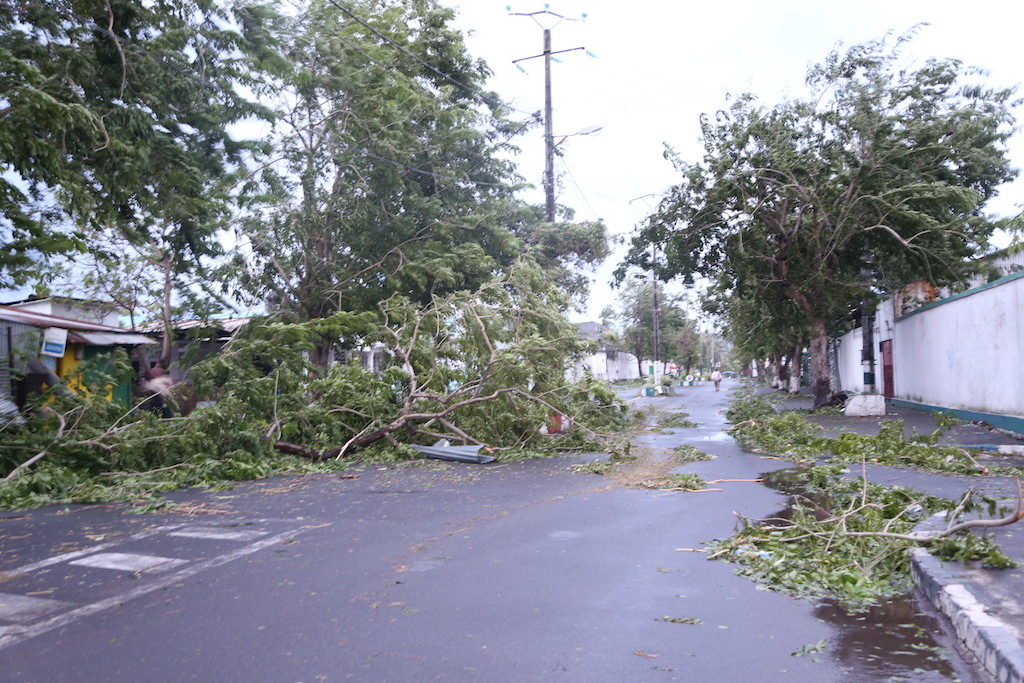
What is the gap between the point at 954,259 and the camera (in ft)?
68.4

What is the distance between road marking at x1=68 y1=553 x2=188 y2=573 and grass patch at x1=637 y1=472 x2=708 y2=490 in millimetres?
5872

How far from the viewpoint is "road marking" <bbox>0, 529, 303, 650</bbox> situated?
456 centimetres

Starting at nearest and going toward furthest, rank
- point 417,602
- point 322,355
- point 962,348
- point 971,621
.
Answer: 1. point 971,621
2. point 417,602
3. point 962,348
4. point 322,355

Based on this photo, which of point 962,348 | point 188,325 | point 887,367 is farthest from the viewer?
point 887,367

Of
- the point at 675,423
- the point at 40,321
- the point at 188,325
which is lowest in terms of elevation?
the point at 675,423

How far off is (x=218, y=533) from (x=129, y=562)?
1168 mm

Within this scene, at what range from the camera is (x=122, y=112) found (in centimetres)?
1058

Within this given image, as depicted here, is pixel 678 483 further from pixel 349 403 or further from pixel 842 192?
pixel 842 192

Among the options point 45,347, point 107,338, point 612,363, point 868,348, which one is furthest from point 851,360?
point 612,363

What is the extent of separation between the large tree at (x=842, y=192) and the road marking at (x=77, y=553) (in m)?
17.4

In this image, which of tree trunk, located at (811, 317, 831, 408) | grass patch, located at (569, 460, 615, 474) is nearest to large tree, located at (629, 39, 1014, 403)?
tree trunk, located at (811, 317, 831, 408)

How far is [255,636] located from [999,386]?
16.4 meters

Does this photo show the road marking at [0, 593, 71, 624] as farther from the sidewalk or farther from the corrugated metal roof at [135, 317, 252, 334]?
the corrugated metal roof at [135, 317, 252, 334]

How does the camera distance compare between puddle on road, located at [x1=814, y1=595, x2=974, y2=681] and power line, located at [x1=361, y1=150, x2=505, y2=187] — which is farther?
power line, located at [x1=361, y1=150, x2=505, y2=187]
